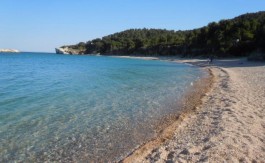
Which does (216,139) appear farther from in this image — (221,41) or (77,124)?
(221,41)

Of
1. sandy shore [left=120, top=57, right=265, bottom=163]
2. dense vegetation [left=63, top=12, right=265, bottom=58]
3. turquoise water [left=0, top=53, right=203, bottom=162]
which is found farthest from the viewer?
dense vegetation [left=63, top=12, right=265, bottom=58]

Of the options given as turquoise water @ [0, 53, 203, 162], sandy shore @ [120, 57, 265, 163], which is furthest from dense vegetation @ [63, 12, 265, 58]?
sandy shore @ [120, 57, 265, 163]

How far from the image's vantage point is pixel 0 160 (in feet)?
28.4

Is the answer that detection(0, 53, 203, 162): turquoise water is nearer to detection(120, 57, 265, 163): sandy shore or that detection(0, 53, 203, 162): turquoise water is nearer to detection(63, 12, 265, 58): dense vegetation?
detection(120, 57, 265, 163): sandy shore

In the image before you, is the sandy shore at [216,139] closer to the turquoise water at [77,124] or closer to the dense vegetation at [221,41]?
the turquoise water at [77,124]

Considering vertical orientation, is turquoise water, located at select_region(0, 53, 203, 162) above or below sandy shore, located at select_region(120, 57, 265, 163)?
below

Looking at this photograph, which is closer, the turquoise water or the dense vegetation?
the turquoise water

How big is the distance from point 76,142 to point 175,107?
6910mm

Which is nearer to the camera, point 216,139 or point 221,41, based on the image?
point 216,139

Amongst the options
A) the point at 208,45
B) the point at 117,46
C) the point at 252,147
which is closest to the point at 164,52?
the point at 208,45

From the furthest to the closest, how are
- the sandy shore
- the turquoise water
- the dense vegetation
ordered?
1. the dense vegetation
2. the turquoise water
3. the sandy shore

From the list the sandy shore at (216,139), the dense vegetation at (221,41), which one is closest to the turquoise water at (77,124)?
the sandy shore at (216,139)

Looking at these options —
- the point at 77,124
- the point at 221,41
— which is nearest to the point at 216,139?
the point at 77,124

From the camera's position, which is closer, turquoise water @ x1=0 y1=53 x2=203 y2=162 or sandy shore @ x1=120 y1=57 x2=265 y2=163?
sandy shore @ x1=120 y1=57 x2=265 y2=163
